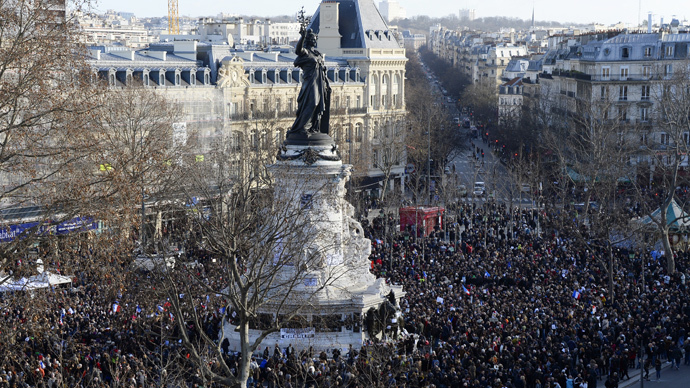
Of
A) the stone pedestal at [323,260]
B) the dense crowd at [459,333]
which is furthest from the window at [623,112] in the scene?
the stone pedestal at [323,260]

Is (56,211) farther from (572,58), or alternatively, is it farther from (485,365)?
(572,58)

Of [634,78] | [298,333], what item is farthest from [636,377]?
[634,78]

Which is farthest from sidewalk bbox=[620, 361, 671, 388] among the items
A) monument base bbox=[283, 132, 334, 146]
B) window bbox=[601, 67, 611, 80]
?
window bbox=[601, 67, 611, 80]

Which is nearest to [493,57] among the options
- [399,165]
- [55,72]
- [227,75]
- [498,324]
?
[399,165]

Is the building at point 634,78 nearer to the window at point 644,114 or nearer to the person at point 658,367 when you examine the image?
the window at point 644,114

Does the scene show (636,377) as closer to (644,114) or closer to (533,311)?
(533,311)

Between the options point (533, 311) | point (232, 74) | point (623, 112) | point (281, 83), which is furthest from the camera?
point (623, 112)
